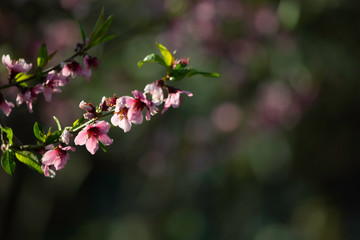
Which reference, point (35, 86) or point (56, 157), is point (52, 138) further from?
point (35, 86)

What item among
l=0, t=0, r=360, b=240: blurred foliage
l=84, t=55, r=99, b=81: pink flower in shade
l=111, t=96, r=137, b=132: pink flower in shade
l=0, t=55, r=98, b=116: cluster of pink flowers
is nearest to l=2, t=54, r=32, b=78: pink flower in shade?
l=0, t=55, r=98, b=116: cluster of pink flowers

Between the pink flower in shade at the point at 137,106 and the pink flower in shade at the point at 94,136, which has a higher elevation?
the pink flower in shade at the point at 137,106

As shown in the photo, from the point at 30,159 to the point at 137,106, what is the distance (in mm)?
243

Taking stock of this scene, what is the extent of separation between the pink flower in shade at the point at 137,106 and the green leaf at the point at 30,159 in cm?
21

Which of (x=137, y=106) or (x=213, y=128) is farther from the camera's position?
(x=213, y=128)

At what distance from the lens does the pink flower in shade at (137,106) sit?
38.4 inches

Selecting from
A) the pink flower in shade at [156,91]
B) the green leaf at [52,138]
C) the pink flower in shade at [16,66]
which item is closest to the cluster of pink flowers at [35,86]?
the pink flower in shade at [16,66]

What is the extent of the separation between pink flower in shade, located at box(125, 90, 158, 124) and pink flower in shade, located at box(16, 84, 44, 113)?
0.74ft

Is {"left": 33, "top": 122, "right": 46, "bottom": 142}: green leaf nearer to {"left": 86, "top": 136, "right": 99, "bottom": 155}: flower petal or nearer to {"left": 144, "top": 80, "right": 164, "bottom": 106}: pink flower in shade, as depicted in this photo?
{"left": 86, "top": 136, "right": 99, "bottom": 155}: flower petal

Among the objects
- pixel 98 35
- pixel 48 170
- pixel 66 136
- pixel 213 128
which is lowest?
pixel 213 128

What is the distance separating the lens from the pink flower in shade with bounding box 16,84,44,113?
1.05 m

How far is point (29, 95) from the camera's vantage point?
105 centimetres

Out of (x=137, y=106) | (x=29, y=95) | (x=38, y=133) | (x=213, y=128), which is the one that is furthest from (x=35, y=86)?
(x=213, y=128)

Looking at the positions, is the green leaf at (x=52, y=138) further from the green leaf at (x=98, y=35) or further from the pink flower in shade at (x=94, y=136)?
the green leaf at (x=98, y=35)
